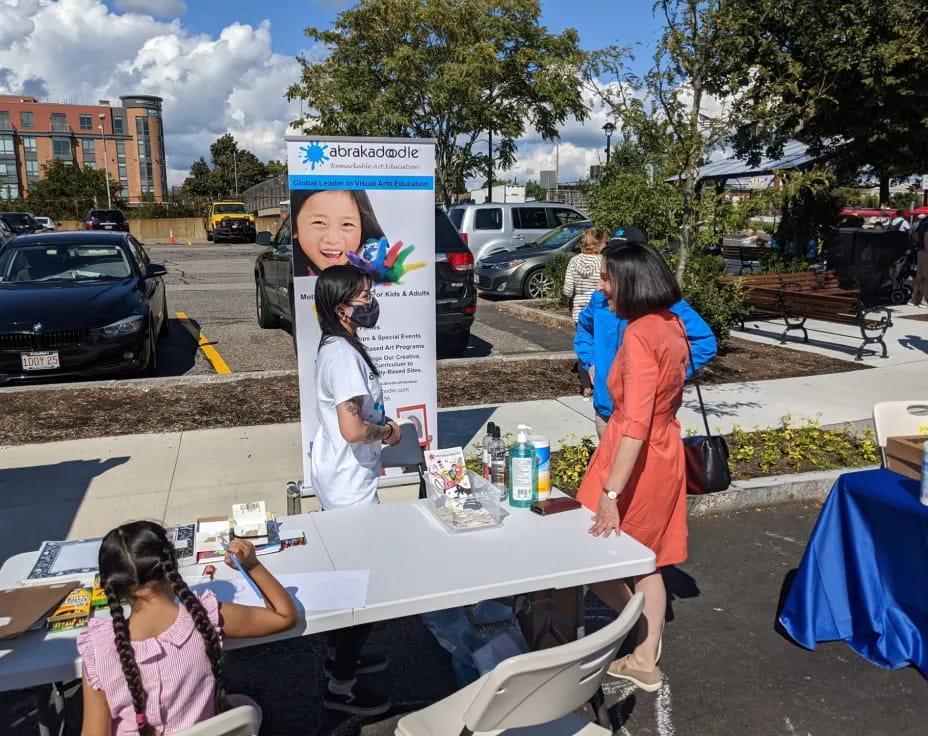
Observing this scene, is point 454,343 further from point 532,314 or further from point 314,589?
point 314,589

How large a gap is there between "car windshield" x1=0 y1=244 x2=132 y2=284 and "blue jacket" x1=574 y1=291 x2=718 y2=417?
676 centimetres

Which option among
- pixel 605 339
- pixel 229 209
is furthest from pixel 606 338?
pixel 229 209

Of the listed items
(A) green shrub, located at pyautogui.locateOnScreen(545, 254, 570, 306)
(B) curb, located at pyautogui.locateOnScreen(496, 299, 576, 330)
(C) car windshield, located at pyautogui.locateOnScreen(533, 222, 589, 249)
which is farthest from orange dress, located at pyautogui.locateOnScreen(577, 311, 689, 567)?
(C) car windshield, located at pyautogui.locateOnScreen(533, 222, 589, 249)

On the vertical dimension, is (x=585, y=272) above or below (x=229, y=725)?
above

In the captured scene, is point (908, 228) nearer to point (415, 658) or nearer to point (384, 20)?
point (384, 20)

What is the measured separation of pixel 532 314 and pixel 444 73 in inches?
365

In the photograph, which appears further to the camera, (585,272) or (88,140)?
(88,140)

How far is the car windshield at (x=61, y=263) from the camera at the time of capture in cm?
937

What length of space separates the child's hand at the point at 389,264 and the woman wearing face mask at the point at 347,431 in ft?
5.95

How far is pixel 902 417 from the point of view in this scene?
4547 mm

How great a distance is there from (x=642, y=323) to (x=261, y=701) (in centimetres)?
234

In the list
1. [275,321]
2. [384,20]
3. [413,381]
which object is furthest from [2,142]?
[413,381]

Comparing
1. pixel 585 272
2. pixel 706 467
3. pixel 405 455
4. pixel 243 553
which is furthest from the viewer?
pixel 585 272

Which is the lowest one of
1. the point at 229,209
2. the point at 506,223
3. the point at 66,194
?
the point at 506,223
